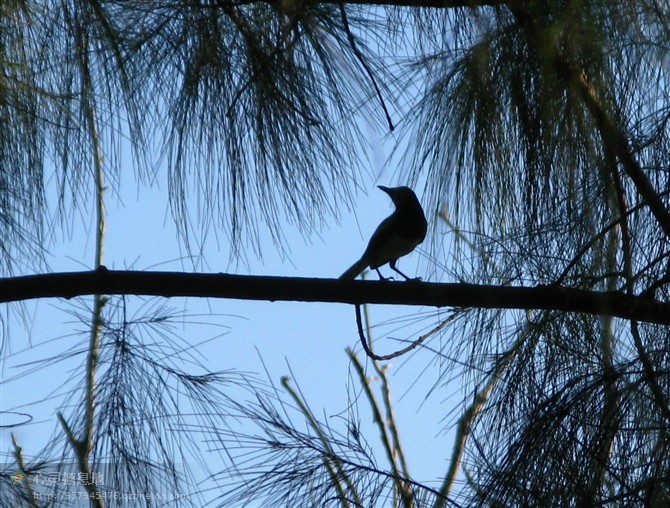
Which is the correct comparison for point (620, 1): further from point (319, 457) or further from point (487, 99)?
point (319, 457)

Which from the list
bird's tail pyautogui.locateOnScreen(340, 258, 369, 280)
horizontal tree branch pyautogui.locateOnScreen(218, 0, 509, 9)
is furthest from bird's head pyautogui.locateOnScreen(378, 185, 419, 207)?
horizontal tree branch pyautogui.locateOnScreen(218, 0, 509, 9)

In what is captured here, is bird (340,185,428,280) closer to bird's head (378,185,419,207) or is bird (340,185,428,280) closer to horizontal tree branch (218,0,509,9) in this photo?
bird's head (378,185,419,207)

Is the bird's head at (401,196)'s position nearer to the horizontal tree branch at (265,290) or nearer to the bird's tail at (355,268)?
the bird's tail at (355,268)

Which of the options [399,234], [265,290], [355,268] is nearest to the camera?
[265,290]

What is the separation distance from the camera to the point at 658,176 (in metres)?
1.45

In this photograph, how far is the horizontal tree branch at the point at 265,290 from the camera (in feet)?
4.64

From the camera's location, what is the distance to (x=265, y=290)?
145 centimetres

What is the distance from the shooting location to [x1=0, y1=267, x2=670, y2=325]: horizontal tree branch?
1413 millimetres

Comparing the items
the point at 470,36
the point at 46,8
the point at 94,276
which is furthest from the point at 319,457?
the point at 46,8

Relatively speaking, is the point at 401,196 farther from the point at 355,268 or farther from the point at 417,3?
the point at 417,3

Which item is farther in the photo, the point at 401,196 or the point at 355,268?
the point at 401,196

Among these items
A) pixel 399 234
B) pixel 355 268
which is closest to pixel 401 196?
pixel 399 234

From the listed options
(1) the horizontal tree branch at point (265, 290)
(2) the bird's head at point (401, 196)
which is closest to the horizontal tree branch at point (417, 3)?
(1) the horizontal tree branch at point (265, 290)

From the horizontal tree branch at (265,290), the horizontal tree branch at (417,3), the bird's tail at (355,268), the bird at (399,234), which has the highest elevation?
the bird at (399,234)
